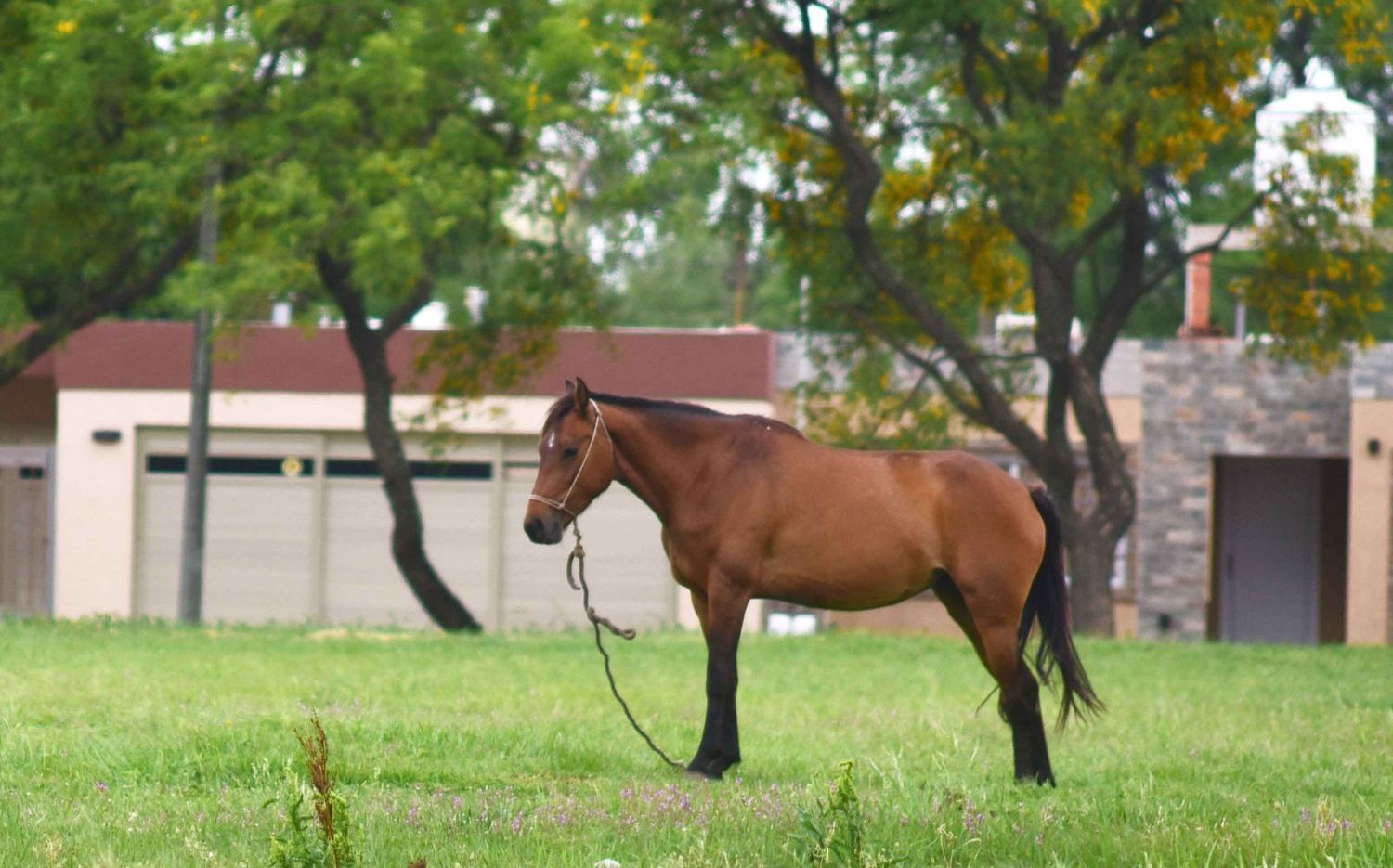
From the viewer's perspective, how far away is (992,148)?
1903 cm

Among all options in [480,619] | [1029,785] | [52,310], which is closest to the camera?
[1029,785]

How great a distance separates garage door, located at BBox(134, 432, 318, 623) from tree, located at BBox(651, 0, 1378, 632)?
1198 centimetres

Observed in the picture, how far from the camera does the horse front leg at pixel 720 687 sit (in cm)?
808

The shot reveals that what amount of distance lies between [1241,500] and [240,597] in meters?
16.8

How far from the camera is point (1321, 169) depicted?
19953 millimetres

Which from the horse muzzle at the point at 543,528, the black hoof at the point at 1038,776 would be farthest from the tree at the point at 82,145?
the black hoof at the point at 1038,776

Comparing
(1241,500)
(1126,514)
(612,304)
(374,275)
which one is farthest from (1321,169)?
(1241,500)

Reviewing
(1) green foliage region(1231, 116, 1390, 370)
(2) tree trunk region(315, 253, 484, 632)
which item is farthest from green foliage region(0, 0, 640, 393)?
(1) green foliage region(1231, 116, 1390, 370)

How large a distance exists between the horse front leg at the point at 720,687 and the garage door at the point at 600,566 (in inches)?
869

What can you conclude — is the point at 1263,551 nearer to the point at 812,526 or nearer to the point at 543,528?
the point at 812,526

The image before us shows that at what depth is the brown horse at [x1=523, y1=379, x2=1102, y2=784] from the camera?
26.2ft

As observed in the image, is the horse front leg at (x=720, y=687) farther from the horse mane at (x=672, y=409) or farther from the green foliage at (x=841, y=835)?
the green foliage at (x=841, y=835)

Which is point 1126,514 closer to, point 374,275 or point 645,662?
point 645,662

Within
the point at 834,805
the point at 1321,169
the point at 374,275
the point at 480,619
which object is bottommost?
the point at 480,619
